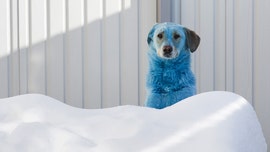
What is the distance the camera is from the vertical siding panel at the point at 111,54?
7.68ft

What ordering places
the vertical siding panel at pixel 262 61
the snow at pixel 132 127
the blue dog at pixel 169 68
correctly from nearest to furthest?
the snow at pixel 132 127 → the blue dog at pixel 169 68 → the vertical siding panel at pixel 262 61

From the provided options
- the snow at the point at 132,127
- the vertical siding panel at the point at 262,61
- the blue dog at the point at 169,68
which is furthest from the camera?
the vertical siding panel at the point at 262,61

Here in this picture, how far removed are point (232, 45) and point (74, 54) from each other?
0.77 metres

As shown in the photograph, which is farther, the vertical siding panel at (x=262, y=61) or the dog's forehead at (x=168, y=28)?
the vertical siding panel at (x=262, y=61)

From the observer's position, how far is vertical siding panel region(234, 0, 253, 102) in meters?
2.32

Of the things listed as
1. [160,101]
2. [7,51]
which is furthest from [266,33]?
[7,51]

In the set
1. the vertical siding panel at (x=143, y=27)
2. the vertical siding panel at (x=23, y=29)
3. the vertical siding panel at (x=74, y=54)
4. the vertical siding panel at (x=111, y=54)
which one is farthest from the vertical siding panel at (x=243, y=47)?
the vertical siding panel at (x=23, y=29)

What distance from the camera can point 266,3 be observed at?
2.31 metres

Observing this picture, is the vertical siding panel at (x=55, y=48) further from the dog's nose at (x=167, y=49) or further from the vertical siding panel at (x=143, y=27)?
the dog's nose at (x=167, y=49)

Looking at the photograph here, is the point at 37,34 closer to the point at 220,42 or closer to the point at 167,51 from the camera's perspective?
the point at 220,42

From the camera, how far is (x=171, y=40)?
1541 mm

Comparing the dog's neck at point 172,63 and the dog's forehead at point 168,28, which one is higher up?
the dog's forehead at point 168,28

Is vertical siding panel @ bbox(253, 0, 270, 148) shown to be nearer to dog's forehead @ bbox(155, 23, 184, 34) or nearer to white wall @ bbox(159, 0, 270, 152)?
white wall @ bbox(159, 0, 270, 152)

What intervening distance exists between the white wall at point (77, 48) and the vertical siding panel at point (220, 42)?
12.3 inches
